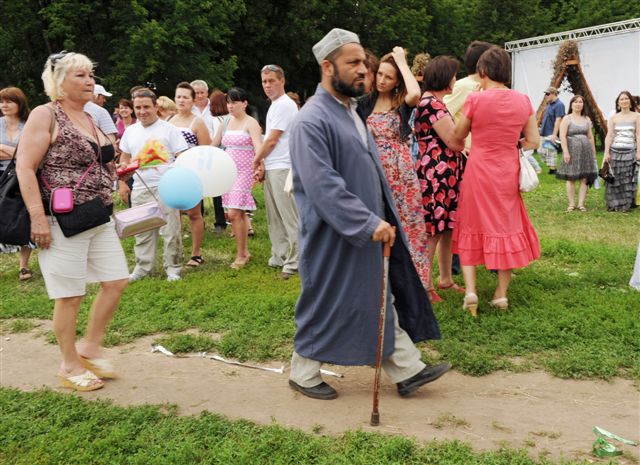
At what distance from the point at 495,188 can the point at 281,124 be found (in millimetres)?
2524

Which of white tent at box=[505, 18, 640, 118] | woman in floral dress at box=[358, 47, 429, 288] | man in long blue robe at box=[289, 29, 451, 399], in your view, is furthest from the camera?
white tent at box=[505, 18, 640, 118]

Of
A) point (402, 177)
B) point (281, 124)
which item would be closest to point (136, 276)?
point (281, 124)

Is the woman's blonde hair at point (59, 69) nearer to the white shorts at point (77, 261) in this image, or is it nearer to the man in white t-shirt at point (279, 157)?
the white shorts at point (77, 261)

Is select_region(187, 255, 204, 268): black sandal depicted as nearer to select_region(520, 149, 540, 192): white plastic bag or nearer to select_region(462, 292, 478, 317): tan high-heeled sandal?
select_region(462, 292, 478, 317): tan high-heeled sandal

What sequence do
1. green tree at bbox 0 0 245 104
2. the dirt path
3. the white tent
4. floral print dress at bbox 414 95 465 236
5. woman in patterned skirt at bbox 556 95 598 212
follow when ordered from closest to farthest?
the dirt path → floral print dress at bbox 414 95 465 236 → woman in patterned skirt at bbox 556 95 598 212 → the white tent → green tree at bbox 0 0 245 104

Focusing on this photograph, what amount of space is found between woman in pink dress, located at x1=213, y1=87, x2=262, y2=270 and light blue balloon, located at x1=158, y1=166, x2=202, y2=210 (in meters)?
1.72

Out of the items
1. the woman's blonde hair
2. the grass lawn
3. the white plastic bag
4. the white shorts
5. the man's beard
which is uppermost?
the woman's blonde hair

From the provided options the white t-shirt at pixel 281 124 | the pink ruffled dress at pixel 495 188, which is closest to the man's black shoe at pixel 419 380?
the pink ruffled dress at pixel 495 188

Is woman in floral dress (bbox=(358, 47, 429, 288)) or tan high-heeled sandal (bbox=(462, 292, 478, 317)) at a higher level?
woman in floral dress (bbox=(358, 47, 429, 288))

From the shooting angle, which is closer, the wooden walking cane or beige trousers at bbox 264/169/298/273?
the wooden walking cane

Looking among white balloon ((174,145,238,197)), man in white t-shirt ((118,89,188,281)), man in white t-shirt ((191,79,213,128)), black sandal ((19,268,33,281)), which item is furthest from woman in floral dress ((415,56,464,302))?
man in white t-shirt ((191,79,213,128))

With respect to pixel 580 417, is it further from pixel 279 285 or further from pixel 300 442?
pixel 279 285

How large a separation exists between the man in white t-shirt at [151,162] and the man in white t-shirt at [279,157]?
3.06 feet

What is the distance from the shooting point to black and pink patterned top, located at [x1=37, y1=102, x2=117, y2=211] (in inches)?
163
